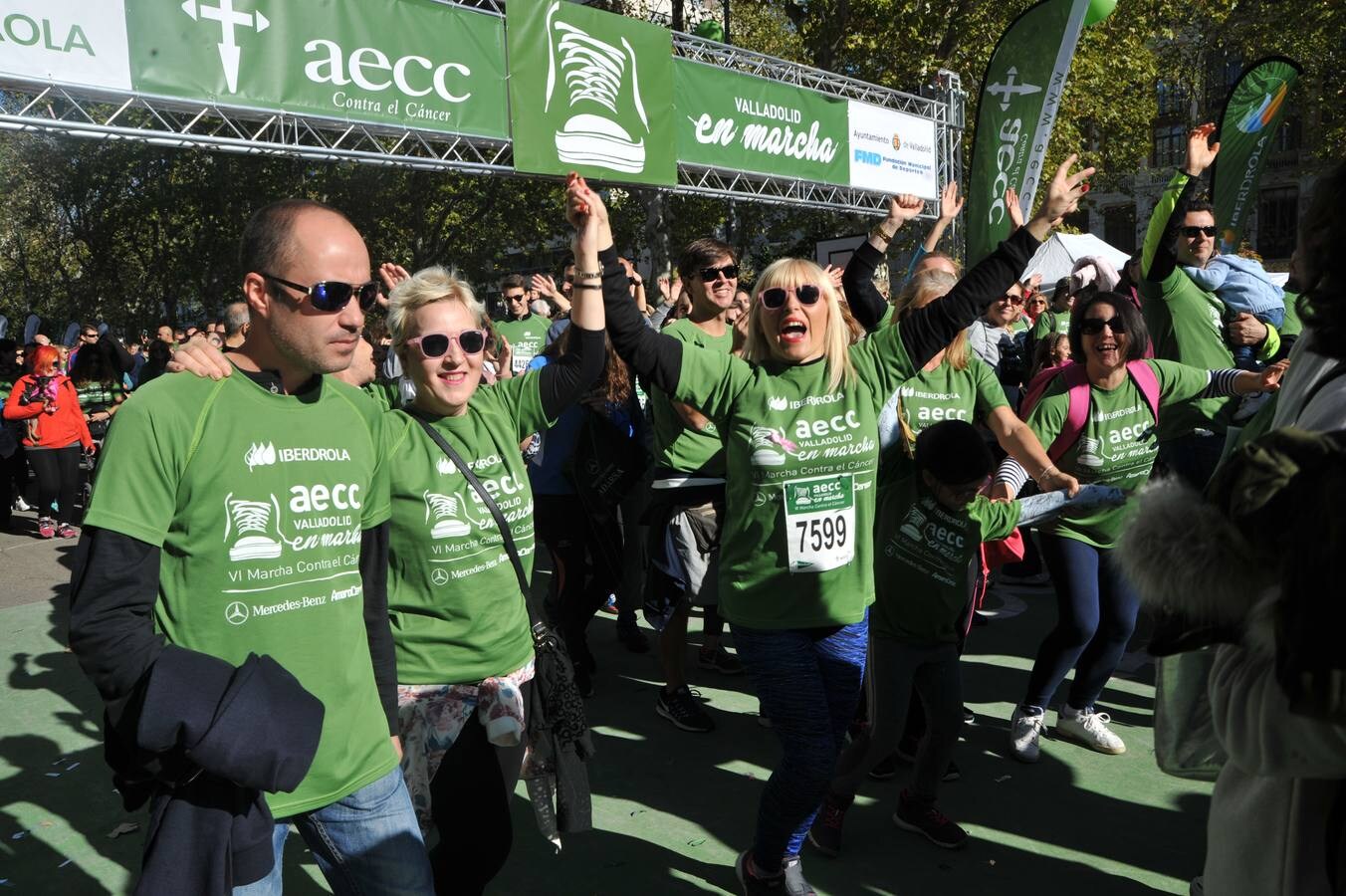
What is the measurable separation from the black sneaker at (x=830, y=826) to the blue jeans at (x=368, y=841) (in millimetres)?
1807

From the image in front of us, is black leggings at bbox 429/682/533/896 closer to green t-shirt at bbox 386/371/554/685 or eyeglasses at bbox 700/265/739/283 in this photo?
green t-shirt at bbox 386/371/554/685

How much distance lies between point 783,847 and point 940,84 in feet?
48.1

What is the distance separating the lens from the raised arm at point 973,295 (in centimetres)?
324

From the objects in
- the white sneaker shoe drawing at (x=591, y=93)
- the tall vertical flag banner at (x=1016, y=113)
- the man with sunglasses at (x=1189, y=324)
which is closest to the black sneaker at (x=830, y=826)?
the man with sunglasses at (x=1189, y=324)

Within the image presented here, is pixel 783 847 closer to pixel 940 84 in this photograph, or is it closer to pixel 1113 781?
pixel 1113 781

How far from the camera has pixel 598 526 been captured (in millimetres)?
5301

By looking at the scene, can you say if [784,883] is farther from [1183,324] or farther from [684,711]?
[1183,324]

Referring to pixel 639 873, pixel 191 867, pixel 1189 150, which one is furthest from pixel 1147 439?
pixel 191 867

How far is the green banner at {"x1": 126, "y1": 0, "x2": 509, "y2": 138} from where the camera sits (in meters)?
7.51

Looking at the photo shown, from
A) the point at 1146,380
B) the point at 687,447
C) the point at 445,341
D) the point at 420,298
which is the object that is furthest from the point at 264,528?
the point at 1146,380

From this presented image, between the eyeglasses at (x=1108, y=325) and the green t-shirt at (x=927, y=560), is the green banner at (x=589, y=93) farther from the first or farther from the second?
the green t-shirt at (x=927, y=560)

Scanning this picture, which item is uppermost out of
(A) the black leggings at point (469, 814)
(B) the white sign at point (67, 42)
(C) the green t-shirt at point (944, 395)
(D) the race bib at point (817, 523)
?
(B) the white sign at point (67, 42)

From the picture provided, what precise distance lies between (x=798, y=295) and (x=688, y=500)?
1770 millimetres

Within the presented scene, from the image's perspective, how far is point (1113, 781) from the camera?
14.0 feet
